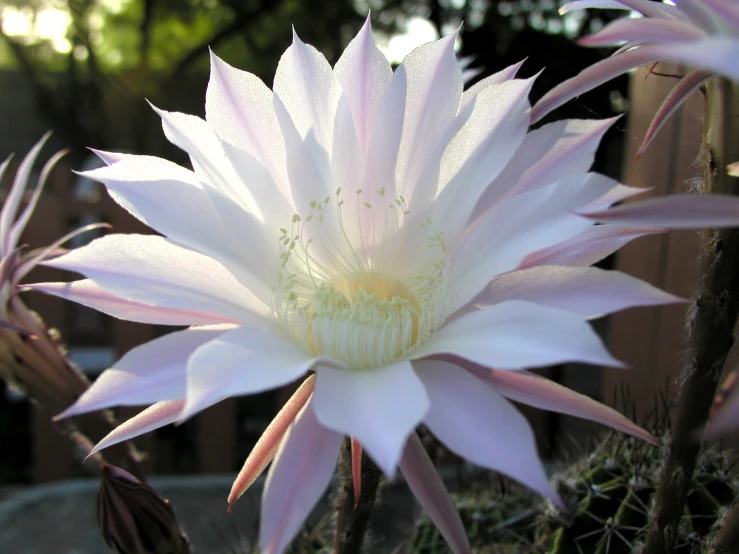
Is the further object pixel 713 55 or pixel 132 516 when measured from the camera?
pixel 132 516

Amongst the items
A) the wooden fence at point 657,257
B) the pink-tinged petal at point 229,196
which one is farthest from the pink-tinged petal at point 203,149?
the wooden fence at point 657,257

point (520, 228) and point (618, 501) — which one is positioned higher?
point (520, 228)

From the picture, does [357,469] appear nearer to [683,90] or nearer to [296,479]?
[296,479]

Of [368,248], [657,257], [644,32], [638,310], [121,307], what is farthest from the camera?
[638,310]

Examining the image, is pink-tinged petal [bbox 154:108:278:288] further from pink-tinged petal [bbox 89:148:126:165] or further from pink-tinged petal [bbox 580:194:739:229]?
pink-tinged petal [bbox 580:194:739:229]

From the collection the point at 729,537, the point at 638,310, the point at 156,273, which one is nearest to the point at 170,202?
the point at 156,273

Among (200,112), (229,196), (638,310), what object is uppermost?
(200,112)

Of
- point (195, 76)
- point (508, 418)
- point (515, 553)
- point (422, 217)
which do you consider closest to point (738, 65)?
point (508, 418)
